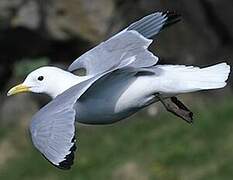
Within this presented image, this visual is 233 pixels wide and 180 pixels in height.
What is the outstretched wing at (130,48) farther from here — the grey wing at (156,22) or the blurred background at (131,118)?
the blurred background at (131,118)

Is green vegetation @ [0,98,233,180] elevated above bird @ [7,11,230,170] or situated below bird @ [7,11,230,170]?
below

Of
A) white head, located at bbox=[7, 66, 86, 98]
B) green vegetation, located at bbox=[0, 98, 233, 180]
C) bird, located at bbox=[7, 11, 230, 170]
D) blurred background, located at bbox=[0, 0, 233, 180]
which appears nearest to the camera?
bird, located at bbox=[7, 11, 230, 170]

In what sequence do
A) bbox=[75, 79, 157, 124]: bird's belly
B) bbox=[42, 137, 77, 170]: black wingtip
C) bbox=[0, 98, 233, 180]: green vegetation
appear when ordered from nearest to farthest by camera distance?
1. bbox=[42, 137, 77, 170]: black wingtip
2. bbox=[75, 79, 157, 124]: bird's belly
3. bbox=[0, 98, 233, 180]: green vegetation

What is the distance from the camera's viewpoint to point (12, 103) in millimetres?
7824

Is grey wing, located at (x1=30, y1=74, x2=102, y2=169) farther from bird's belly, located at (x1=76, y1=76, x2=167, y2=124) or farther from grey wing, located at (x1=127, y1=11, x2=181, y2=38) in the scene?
grey wing, located at (x1=127, y1=11, x2=181, y2=38)

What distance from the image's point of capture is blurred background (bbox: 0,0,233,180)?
6.91 metres

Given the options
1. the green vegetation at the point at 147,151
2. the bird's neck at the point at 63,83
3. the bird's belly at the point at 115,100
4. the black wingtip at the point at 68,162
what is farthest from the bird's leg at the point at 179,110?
the green vegetation at the point at 147,151

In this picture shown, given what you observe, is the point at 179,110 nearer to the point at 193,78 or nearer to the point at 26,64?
the point at 193,78

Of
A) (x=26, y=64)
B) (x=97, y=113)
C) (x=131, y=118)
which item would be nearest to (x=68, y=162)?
(x=97, y=113)

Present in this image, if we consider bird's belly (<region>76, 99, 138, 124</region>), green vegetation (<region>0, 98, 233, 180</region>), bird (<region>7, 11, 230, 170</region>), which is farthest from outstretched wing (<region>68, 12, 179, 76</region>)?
green vegetation (<region>0, 98, 233, 180</region>)

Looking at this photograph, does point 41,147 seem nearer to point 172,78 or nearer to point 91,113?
point 91,113

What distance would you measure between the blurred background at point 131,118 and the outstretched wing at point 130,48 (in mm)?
3645

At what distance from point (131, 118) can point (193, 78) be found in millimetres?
4722

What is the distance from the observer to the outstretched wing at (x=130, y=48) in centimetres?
277
